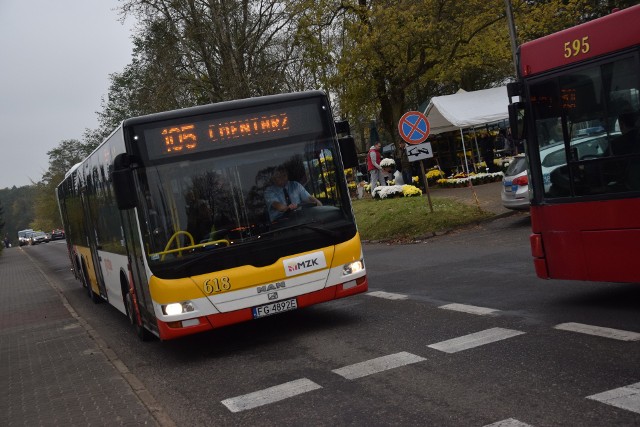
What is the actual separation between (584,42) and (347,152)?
2.90 metres

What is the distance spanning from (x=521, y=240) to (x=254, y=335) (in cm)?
758

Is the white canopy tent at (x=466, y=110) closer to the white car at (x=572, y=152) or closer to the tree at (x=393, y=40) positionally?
the tree at (x=393, y=40)

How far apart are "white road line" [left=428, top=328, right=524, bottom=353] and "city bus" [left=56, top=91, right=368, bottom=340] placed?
1897 millimetres

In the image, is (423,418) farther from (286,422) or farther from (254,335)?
(254,335)

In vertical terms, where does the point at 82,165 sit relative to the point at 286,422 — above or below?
above

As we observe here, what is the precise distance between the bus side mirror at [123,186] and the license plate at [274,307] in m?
1.77

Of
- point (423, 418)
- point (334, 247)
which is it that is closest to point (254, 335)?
point (334, 247)

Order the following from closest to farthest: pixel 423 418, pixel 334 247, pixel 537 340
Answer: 1. pixel 423 418
2. pixel 537 340
3. pixel 334 247

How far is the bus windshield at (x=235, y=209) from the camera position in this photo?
9.20m

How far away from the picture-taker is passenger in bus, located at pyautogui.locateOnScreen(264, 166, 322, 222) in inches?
374

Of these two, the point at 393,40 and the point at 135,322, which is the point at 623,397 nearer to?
the point at 135,322

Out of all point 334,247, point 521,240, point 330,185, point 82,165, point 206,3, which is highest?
point 206,3

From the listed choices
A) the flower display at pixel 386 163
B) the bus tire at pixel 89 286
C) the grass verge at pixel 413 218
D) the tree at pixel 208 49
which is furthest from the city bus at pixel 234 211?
the tree at pixel 208 49

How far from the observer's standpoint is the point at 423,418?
19.4ft
